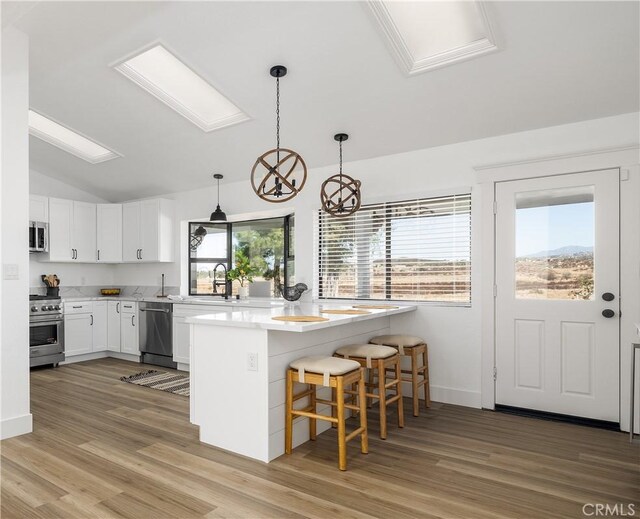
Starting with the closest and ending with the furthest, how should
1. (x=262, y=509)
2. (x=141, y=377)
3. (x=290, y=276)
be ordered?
(x=262, y=509), (x=141, y=377), (x=290, y=276)

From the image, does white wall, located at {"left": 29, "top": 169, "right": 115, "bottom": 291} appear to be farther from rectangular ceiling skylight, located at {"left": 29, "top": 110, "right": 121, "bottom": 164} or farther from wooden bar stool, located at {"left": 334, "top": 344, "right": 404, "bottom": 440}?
wooden bar stool, located at {"left": 334, "top": 344, "right": 404, "bottom": 440}

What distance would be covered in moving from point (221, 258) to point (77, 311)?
2.05 m

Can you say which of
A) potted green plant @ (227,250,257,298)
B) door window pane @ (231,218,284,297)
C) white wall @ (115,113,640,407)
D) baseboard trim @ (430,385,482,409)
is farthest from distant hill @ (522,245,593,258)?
potted green plant @ (227,250,257,298)

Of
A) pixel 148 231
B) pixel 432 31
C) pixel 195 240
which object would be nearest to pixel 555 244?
pixel 432 31

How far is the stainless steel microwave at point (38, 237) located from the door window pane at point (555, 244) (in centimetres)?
577

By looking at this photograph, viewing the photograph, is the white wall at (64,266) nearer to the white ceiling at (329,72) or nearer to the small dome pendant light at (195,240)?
the small dome pendant light at (195,240)

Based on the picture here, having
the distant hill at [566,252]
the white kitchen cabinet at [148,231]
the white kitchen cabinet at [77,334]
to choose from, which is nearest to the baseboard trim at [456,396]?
the distant hill at [566,252]

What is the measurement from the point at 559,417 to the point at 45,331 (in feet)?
19.0

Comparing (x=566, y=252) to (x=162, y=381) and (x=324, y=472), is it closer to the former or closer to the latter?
(x=324, y=472)

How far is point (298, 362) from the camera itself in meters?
2.94

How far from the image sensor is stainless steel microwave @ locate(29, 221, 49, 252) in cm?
580

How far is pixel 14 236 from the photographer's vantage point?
Result: 3279mm

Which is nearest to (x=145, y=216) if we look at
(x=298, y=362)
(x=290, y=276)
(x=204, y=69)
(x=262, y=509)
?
(x=290, y=276)

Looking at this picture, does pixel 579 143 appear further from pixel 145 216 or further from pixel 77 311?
pixel 77 311
